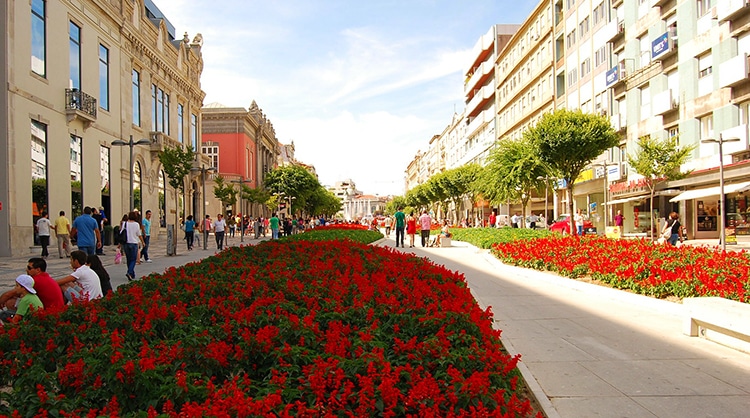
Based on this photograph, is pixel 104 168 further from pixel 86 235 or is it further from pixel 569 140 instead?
pixel 569 140

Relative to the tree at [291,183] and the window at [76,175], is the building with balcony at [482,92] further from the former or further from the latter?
the window at [76,175]

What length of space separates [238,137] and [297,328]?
2304 inches

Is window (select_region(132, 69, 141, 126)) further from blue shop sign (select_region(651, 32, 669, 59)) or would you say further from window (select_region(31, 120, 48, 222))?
blue shop sign (select_region(651, 32, 669, 59))

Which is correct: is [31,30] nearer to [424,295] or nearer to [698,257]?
[424,295]

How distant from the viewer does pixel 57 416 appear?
2.84 m

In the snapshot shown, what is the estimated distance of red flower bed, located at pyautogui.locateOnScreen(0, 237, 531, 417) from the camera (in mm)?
2963

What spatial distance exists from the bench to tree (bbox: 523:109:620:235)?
645 inches

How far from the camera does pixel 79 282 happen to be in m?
6.97

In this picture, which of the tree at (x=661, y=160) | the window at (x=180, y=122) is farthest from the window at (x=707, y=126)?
the window at (x=180, y=122)

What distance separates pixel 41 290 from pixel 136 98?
26778mm

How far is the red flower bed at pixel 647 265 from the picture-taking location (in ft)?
28.7

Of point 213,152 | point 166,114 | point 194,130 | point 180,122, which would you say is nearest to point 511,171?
point 166,114

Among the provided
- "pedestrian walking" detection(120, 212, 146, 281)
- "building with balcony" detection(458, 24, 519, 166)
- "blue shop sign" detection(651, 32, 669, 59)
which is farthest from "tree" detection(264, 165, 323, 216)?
"pedestrian walking" detection(120, 212, 146, 281)

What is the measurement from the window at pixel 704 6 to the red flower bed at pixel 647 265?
61.4 feet
